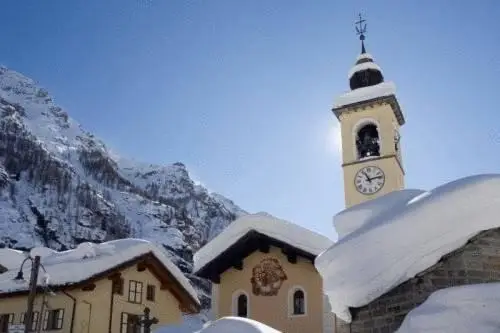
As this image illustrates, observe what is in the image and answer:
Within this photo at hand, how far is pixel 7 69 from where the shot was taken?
6718 inches

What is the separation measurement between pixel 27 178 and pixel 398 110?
225ft

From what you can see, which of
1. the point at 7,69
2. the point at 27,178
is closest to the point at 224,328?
the point at 27,178

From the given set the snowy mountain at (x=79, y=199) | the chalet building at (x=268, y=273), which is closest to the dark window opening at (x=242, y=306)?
the chalet building at (x=268, y=273)

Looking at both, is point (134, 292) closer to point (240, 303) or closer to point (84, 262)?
point (84, 262)

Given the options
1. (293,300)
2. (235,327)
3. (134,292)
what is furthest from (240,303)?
(235,327)

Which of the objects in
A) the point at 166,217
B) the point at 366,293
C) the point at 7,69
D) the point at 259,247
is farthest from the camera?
the point at 7,69

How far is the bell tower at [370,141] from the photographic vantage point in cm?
2083

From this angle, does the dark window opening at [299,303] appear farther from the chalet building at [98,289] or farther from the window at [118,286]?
the window at [118,286]

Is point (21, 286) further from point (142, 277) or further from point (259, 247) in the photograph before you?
point (259, 247)

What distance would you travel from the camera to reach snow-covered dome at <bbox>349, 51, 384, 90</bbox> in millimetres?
23766

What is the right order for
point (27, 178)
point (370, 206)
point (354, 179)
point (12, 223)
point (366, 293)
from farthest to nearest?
1. point (27, 178)
2. point (12, 223)
3. point (354, 179)
4. point (370, 206)
5. point (366, 293)

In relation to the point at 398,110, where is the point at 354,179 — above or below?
below

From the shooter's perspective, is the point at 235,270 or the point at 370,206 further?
the point at 235,270

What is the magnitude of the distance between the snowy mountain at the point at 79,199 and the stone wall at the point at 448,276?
52.2 metres
